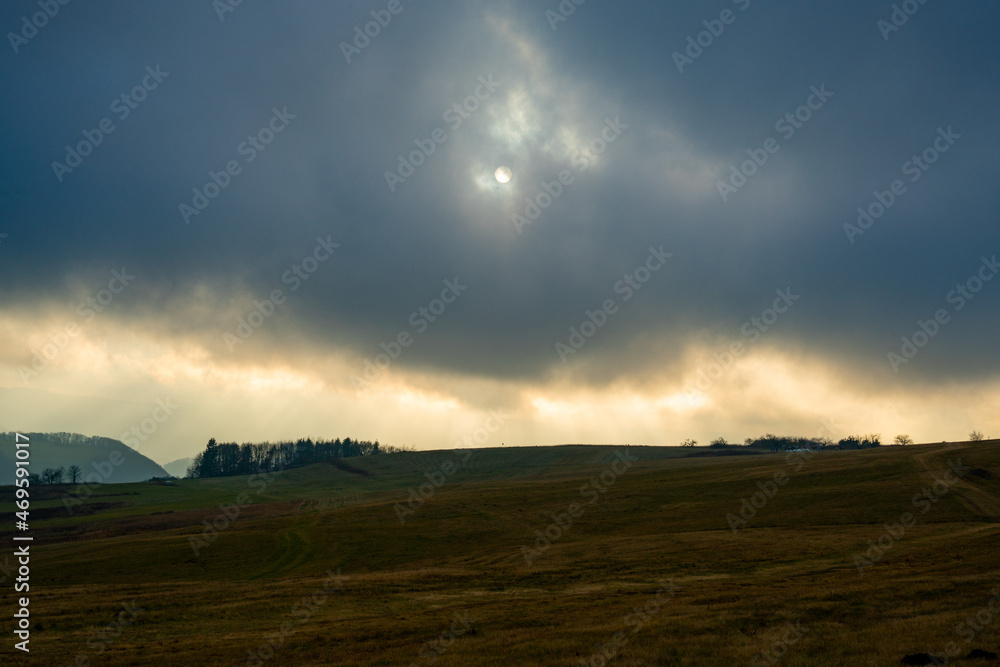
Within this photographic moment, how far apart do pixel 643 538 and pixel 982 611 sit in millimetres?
37982

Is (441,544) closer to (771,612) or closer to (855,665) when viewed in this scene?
(771,612)

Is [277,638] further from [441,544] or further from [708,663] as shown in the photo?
[441,544]

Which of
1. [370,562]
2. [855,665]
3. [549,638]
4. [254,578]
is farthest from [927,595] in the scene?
[254,578]

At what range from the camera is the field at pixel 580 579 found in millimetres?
22625

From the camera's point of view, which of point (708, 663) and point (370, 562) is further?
point (370, 562)

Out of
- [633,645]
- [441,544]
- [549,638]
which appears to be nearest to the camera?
[633,645]

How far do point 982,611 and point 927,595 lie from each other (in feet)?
11.3

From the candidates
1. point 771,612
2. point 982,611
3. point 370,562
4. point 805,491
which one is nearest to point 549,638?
point 771,612

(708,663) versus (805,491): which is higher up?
(805,491)

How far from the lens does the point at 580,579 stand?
40.7 meters

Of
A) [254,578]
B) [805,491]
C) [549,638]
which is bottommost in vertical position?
[254,578]

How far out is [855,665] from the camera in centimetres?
1836

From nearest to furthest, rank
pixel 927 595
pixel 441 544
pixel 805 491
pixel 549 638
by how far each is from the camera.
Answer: pixel 549 638 → pixel 927 595 → pixel 441 544 → pixel 805 491

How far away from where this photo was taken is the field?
22.6 metres
